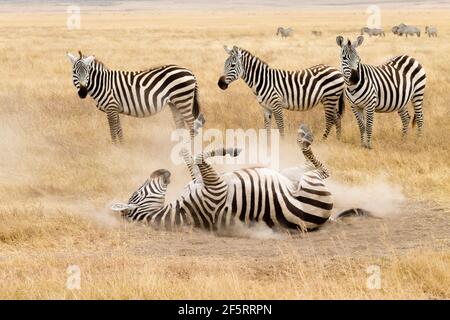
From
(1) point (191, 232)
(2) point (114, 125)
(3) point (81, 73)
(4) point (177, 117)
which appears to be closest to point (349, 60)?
(4) point (177, 117)

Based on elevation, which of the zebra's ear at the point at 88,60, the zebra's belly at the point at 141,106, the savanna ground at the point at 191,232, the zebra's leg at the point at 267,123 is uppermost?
the zebra's ear at the point at 88,60

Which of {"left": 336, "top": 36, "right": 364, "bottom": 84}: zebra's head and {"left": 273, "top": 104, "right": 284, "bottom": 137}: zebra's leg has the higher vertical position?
{"left": 336, "top": 36, "right": 364, "bottom": 84}: zebra's head

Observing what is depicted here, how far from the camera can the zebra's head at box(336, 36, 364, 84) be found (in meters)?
12.3

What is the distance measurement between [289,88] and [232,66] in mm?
1155

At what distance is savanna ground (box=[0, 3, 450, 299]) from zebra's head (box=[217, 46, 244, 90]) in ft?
4.99

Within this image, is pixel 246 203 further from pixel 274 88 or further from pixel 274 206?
pixel 274 88

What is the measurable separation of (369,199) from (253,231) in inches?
83.0

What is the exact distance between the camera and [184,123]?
1320 cm

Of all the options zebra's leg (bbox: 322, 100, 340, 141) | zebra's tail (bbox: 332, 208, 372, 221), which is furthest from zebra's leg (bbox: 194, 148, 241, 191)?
zebra's leg (bbox: 322, 100, 340, 141)

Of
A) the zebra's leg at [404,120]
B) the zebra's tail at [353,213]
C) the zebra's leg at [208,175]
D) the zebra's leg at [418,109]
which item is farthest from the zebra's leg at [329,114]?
the zebra's leg at [208,175]

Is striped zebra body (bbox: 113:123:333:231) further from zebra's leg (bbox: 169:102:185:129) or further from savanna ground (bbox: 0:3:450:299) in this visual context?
zebra's leg (bbox: 169:102:185:129)

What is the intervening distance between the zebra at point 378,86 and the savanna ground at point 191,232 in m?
0.53

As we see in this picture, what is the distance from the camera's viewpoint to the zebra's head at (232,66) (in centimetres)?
1281

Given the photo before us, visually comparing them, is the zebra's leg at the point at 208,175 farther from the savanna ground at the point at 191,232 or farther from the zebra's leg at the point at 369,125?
the zebra's leg at the point at 369,125
